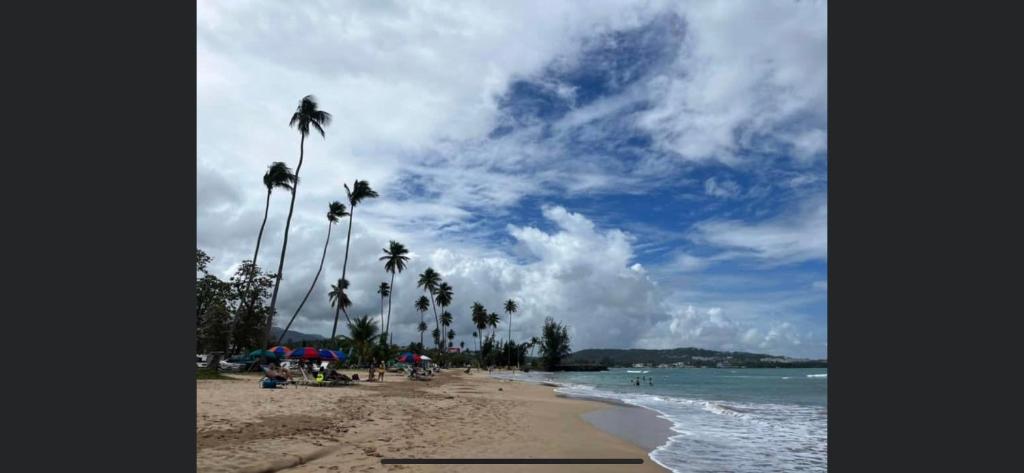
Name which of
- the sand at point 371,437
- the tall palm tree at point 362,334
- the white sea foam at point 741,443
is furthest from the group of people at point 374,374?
the white sea foam at point 741,443

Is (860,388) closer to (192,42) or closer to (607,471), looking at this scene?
(192,42)

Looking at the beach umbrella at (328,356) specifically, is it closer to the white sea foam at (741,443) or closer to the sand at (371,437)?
the sand at (371,437)

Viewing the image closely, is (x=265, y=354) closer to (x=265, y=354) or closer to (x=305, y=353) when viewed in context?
(x=265, y=354)

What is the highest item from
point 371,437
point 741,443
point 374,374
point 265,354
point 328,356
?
point 371,437

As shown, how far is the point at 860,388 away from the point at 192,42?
190 inches

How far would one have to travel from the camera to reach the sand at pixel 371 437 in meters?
7.93

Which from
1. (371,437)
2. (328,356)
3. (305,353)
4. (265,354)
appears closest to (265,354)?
A: (265,354)

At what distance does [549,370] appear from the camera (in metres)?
136

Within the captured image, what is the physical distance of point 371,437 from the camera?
34.3 feet

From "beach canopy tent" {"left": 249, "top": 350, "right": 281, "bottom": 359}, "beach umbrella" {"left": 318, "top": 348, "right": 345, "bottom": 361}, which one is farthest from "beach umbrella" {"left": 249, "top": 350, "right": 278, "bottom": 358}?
"beach umbrella" {"left": 318, "top": 348, "right": 345, "bottom": 361}

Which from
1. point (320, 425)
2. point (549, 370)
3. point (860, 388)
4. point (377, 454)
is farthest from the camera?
point (549, 370)

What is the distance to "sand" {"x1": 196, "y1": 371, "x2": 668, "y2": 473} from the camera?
26.0 ft

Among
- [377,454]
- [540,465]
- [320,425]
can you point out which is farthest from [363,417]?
[540,465]

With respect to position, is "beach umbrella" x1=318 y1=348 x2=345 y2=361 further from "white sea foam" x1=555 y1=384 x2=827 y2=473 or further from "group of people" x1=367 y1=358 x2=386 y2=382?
"white sea foam" x1=555 y1=384 x2=827 y2=473
